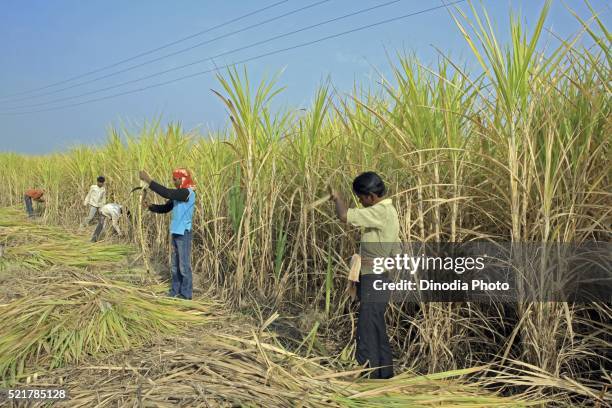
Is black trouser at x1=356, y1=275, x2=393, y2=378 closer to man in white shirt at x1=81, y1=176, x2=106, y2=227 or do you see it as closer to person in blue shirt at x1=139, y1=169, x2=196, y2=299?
person in blue shirt at x1=139, y1=169, x2=196, y2=299

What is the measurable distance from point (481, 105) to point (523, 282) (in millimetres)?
904

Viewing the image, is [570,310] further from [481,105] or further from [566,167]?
[481,105]

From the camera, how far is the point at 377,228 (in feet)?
7.29

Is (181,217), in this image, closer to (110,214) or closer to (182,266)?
(182,266)

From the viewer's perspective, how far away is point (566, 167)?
222 centimetres

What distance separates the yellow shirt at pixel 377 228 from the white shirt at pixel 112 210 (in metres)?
5.13

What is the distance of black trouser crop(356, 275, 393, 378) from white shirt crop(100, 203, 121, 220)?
16.9ft

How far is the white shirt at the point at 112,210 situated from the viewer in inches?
252

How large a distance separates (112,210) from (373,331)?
17.1 ft

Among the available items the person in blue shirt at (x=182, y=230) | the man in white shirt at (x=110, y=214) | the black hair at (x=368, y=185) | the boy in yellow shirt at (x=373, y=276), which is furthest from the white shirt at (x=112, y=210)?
the black hair at (x=368, y=185)

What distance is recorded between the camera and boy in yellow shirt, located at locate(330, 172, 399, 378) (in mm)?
2197

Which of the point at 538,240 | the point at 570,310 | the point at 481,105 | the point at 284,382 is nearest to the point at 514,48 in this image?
the point at 481,105

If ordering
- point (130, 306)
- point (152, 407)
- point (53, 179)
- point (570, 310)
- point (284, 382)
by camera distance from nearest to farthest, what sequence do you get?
point (152, 407), point (284, 382), point (570, 310), point (130, 306), point (53, 179)

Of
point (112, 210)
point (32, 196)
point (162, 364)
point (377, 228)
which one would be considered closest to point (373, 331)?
point (377, 228)
